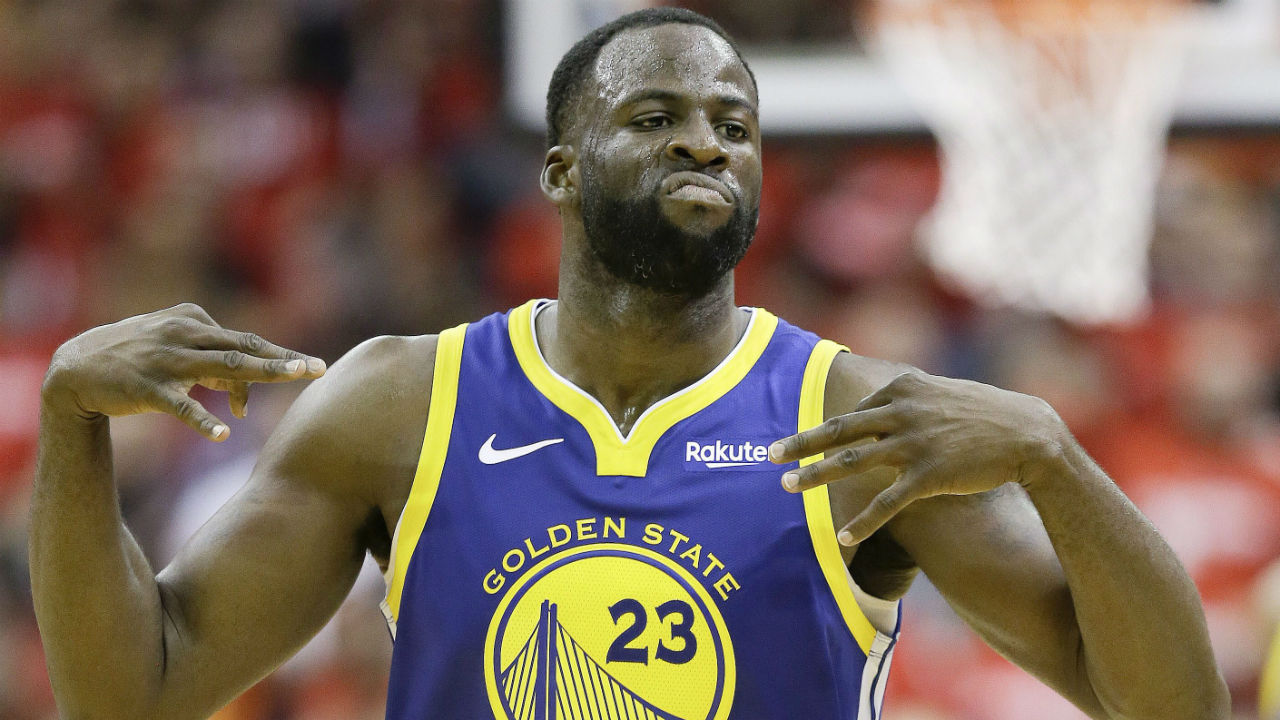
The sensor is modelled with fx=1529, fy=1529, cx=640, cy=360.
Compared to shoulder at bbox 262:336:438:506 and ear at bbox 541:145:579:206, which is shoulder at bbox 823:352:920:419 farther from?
shoulder at bbox 262:336:438:506

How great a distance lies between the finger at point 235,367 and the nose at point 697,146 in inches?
34.3

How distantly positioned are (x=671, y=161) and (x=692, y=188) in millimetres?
75

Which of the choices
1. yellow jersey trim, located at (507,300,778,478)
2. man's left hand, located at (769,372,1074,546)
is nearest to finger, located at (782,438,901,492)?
man's left hand, located at (769,372,1074,546)

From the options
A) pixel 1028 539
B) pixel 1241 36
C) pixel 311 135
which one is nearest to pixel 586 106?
pixel 1028 539

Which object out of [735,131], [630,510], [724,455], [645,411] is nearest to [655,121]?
[735,131]

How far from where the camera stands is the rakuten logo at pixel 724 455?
2985mm

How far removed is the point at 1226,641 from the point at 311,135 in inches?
217

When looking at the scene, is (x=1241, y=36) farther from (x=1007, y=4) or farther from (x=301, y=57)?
(x=301, y=57)

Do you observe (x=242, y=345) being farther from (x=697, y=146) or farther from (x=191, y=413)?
(x=697, y=146)

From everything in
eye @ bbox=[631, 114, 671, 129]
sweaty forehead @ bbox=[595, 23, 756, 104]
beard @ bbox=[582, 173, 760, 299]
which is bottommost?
beard @ bbox=[582, 173, 760, 299]

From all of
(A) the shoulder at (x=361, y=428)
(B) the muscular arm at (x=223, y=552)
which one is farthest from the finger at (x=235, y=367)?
(A) the shoulder at (x=361, y=428)

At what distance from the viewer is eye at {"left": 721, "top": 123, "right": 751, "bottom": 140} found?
312 cm

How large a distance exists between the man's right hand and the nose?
0.84 m

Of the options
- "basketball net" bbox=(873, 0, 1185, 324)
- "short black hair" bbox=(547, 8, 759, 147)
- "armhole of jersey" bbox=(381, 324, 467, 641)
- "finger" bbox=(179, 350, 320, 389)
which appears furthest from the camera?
"basketball net" bbox=(873, 0, 1185, 324)
